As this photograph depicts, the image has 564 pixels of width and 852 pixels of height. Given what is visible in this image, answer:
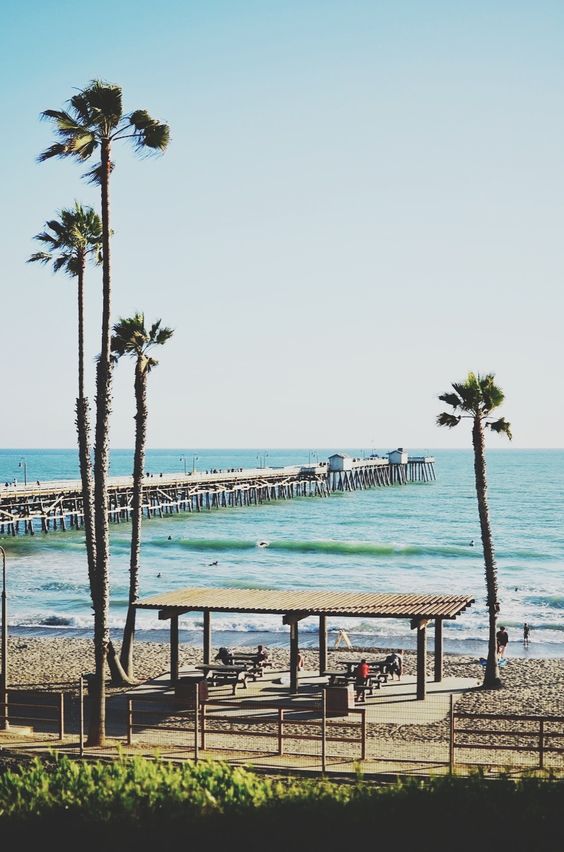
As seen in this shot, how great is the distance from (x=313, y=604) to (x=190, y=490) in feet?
218

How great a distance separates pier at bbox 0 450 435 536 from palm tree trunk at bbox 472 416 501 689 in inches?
1783

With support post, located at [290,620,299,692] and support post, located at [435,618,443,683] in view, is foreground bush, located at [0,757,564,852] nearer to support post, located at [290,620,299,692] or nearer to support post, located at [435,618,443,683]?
support post, located at [290,620,299,692]

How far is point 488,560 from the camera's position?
24.3 metres

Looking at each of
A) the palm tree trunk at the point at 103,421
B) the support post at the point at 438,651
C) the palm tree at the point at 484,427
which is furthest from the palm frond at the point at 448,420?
the palm tree trunk at the point at 103,421

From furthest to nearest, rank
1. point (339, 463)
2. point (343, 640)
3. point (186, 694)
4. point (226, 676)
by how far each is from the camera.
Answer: point (339, 463), point (343, 640), point (226, 676), point (186, 694)

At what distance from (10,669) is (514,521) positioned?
2801 inches

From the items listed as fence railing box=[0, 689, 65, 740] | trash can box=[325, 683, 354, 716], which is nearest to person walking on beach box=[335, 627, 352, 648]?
trash can box=[325, 683, 354, 716]

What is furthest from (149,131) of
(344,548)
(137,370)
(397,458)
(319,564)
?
(397,458)

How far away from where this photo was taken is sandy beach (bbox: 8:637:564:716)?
23250 mm

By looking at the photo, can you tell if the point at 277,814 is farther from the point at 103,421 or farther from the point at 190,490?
the point at 190,490

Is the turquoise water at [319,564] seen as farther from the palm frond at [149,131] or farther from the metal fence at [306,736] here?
the palm frond at [149,131]

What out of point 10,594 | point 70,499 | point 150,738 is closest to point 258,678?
point 150,738

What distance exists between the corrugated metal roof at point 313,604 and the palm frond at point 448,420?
4.28 metres

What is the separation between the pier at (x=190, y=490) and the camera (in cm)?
6988
